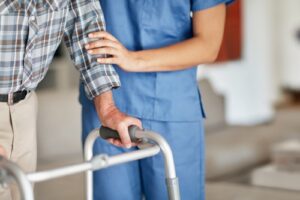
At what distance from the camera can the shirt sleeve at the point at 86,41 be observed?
1.47m

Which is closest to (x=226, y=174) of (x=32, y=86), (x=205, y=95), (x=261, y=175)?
(x=261, y=175)

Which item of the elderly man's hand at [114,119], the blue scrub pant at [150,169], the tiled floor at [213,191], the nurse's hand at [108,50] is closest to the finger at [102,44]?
the nurse's hand at [108,50]

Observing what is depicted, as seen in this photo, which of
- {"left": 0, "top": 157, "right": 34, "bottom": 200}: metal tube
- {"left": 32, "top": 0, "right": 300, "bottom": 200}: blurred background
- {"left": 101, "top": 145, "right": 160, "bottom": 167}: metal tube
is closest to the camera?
{"left": 0, "top": 157, "right": 34, "bottom": 200}: metal tube

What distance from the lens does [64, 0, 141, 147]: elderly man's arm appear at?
57.8 inches

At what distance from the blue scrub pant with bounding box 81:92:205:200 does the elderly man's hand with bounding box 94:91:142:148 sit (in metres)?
0.16

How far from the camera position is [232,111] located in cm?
505

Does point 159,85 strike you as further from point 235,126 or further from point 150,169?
point 235,126

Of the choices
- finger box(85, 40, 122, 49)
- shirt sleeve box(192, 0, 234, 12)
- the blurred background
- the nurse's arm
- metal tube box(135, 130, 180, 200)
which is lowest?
the blurred background

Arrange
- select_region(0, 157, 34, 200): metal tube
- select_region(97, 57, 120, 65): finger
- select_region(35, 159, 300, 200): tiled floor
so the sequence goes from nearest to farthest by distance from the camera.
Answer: select_region(0, 157, 34, 200): metal tube → select_region(97, 57, 120, 65): finger → select_region(35, 159, 300, 200): tiled floor

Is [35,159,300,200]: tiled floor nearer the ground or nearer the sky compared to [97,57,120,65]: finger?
nearer the ground

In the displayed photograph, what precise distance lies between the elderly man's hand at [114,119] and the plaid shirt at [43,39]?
28 mm

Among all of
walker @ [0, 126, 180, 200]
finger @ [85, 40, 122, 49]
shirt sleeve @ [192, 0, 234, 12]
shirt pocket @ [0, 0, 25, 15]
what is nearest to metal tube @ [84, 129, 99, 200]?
walker @ [0, 126, 180, 200]

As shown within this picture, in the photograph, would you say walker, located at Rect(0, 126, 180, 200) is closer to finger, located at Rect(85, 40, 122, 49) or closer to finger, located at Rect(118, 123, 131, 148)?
finger, located at Rect(118, 123, 131, 148)

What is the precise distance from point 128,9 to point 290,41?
19.4ft
